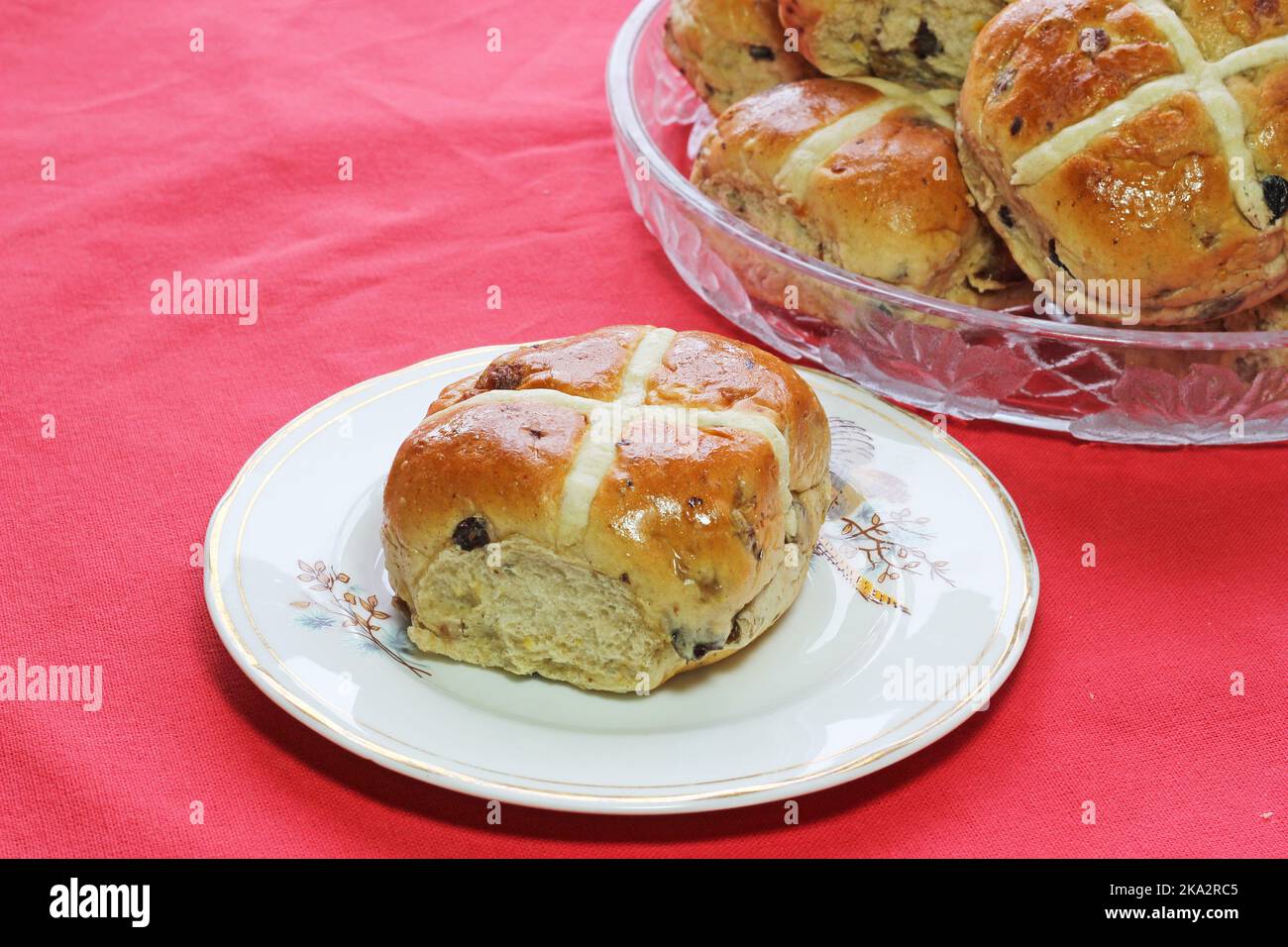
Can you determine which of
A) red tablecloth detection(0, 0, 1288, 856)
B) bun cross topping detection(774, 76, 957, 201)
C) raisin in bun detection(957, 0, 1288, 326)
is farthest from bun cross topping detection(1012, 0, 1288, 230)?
red tablecloth detection(0, 0, 1288, 856)

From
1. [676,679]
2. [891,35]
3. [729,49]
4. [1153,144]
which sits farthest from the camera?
[729,49]

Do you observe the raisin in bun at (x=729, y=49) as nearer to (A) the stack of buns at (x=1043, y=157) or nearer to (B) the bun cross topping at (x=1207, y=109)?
(A) the stack of buns at (x=1043, y=157)

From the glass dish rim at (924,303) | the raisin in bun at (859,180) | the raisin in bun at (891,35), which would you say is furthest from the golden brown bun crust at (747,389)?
the raisin in bun at (891,35)

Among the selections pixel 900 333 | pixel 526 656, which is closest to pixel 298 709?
pixel 526 656

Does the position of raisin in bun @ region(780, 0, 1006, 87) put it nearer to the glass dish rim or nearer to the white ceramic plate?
the glass dish rim

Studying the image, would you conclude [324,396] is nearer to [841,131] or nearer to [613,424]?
[613,424]

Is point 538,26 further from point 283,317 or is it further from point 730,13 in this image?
point 283,317

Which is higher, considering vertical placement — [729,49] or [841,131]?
[729,49]

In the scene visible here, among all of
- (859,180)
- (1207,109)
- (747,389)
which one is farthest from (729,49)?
(747,389)
